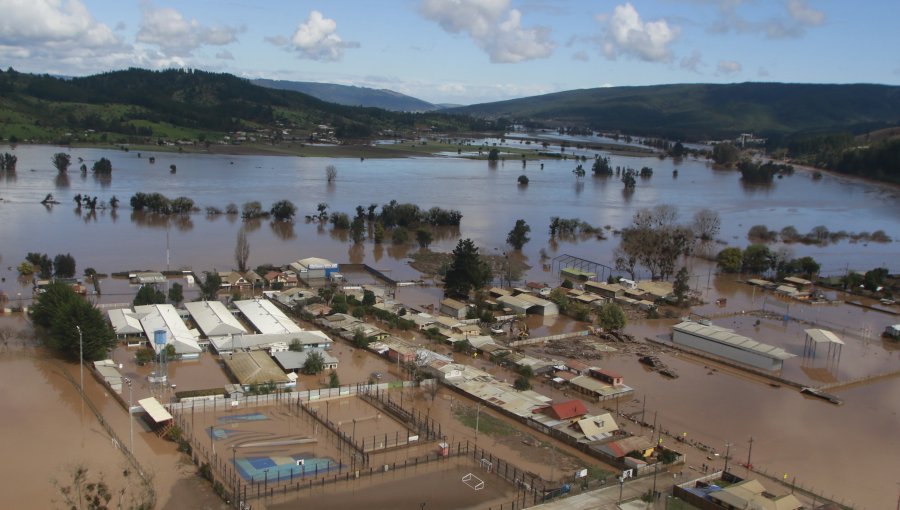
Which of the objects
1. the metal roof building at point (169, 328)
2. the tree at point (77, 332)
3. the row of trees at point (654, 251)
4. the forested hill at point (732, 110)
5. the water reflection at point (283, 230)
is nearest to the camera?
the tree at point (77, 332)

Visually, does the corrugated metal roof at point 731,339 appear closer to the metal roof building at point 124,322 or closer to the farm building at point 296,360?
the farm building at point 296,360

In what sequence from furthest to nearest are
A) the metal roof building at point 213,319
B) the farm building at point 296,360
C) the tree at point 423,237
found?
the tree at point 423,237
the metal roof building at point 213,319
the farm building at point 296,360

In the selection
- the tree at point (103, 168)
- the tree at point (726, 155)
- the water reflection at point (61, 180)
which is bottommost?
the water reflection at point (61, 180)

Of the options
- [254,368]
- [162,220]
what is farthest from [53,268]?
[254,368]

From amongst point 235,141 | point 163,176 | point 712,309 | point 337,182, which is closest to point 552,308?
point 712,309

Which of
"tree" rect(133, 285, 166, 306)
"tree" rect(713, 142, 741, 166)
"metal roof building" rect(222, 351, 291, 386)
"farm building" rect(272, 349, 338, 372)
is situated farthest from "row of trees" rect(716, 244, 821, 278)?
"tree" rect(713, 142, 741, 166)

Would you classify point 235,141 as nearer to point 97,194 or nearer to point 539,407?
point 97,194

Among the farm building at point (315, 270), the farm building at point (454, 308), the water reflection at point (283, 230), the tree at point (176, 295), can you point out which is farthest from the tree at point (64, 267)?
the farm building at point (454, 308)

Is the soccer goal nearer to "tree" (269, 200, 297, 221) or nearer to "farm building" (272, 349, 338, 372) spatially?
"farm building" (272, 349, 338, 372)
